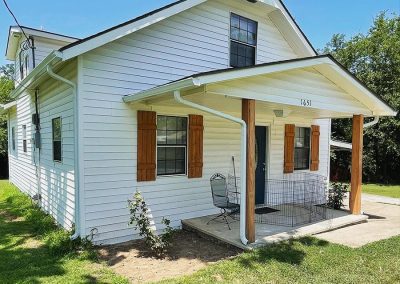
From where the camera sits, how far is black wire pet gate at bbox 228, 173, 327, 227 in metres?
7.07

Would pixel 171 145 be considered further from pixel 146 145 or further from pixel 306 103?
pixel 306 103

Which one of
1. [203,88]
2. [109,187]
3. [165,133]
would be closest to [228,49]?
[165,133]

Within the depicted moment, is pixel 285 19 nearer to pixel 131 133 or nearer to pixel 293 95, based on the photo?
pixel 293 95

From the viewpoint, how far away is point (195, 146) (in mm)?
6828

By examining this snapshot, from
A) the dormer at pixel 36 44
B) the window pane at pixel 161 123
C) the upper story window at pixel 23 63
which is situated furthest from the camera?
the upper story window at pixel 23 63

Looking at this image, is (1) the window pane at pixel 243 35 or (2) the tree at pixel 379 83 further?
(2) the tree at pixel 379 83

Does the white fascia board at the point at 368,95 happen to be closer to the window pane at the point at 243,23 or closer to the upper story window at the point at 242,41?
the upper story window at the point at 242,41

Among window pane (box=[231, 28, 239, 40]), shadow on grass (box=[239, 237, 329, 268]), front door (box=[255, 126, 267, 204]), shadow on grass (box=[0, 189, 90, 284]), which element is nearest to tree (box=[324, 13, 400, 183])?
front door (box=[255, 126, 267, 204])

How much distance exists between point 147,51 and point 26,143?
21.3ft

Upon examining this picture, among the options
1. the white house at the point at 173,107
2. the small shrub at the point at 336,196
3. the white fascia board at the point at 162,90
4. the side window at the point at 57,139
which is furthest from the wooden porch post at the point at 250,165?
the side window at the point at 57,139

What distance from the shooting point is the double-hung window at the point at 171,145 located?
6469 millimetres

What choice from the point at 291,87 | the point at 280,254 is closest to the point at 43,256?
the point at 280,254

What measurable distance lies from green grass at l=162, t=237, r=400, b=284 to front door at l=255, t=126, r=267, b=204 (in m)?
3.00

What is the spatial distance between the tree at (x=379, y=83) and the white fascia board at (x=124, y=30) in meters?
13.5
